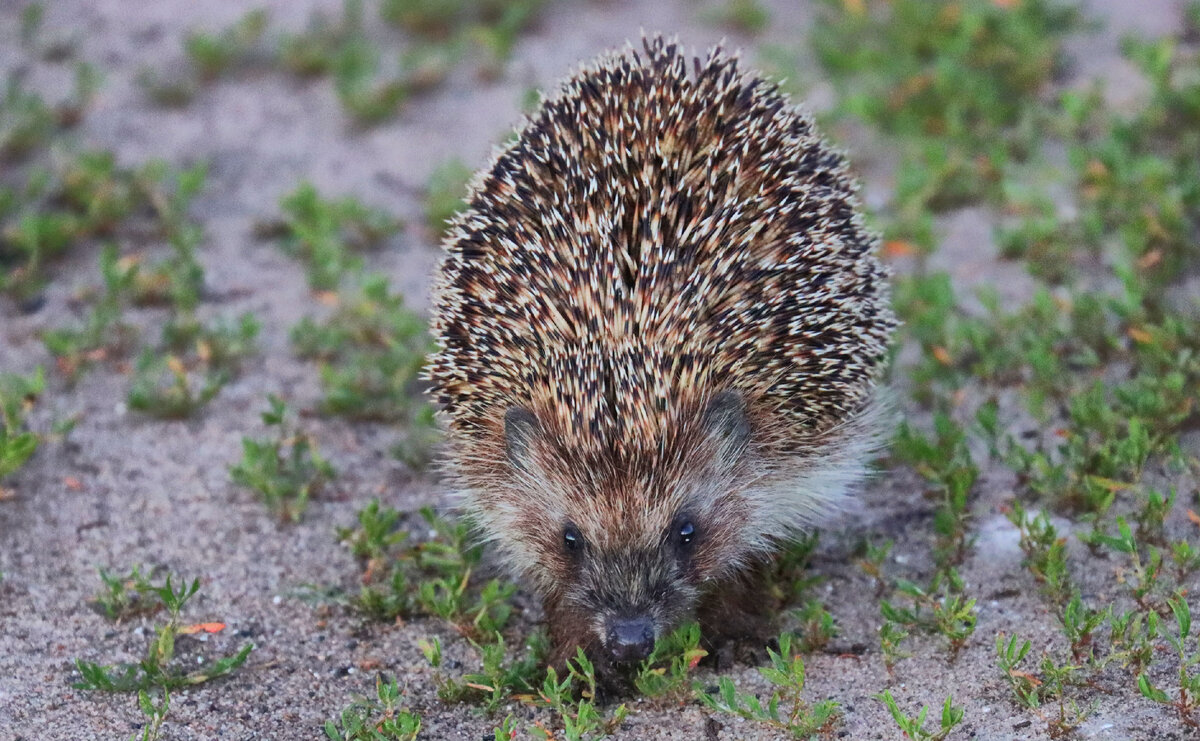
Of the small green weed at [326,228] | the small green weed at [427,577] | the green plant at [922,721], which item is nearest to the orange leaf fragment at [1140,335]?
the green plant at [922,721]

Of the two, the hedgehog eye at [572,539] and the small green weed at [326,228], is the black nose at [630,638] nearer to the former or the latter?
the hedgehog eye at [572,539]

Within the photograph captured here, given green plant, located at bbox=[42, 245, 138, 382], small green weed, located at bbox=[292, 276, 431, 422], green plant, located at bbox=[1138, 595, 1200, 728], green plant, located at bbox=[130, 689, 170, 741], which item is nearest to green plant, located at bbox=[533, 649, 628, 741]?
green plant, located at bbox=[130, 689, 170, 741]

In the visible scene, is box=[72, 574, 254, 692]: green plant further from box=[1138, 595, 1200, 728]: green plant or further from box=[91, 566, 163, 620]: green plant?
box=[1138, 595, 1200, 728]: green plant

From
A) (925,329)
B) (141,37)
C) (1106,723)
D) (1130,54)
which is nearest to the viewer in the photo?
(1106,723)

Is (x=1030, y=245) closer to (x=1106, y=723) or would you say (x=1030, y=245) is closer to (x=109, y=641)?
(x=1106, y=723)

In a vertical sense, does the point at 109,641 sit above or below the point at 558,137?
below

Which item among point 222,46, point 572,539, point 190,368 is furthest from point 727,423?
point 222,46

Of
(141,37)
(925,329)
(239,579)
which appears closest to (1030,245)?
(925,329)
